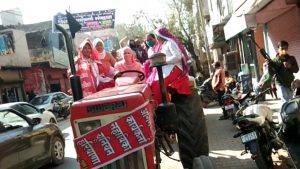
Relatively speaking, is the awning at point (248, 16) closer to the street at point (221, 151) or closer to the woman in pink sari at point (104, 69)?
the street at point (221, 151)

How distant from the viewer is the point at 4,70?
29.7 metres

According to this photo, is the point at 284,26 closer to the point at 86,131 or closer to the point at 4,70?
the point at 86,131

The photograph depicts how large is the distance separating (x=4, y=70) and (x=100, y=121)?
27.2 metres

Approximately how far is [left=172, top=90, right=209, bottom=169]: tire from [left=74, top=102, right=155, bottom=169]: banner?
1.62 meters

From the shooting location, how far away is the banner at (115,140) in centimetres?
405

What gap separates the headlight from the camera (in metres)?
4.09

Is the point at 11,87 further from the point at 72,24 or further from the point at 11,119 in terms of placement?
the point at 72,24

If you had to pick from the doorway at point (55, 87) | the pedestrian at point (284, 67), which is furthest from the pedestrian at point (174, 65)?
the doorway at point (55, 87)

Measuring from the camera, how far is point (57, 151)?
31.7 feet

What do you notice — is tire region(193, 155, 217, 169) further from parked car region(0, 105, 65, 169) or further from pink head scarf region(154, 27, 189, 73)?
parked car region(0, 105, 65, 169)

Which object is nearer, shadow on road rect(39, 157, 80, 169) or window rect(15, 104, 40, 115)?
shadow on road rect(39, 157, 80, 169)

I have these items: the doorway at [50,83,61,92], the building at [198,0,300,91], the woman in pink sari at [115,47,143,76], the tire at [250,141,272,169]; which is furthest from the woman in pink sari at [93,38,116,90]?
the doorway at [50,83,61,92]

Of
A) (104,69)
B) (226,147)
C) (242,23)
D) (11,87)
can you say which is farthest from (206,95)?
(11,87)

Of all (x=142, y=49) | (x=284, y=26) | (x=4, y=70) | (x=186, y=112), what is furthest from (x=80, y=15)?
(x=186, y=112)
